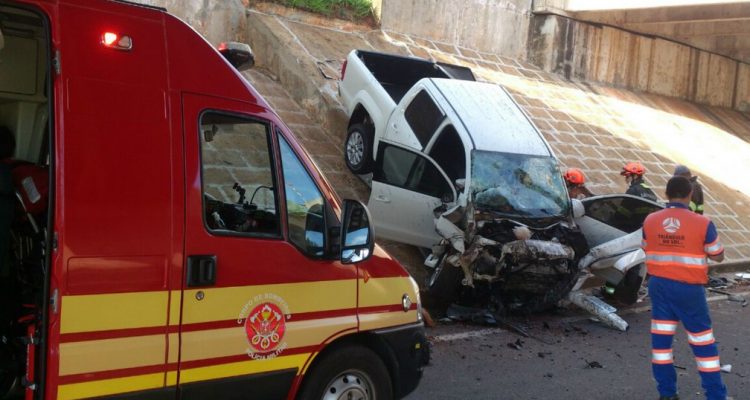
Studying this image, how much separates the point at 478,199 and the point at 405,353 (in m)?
4.32

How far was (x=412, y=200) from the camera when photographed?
9.01m

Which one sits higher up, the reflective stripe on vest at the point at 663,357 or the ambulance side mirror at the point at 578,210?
the ambulance side mirror at the point at 578,210

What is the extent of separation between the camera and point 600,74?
21.2m

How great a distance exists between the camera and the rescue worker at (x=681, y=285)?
17.4 feet

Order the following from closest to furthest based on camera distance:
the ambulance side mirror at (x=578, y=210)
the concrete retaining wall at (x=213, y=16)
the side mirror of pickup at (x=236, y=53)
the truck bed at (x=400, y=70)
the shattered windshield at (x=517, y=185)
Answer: the side mirror of pickup at (x=236, y=53) → the shattered windshield at (x=517, y=185) → the ambulance side mirror at (x=578, y=210) → the truck bed at (x=400, y=70) → the concrete retaining wall at (x=213, y=16)

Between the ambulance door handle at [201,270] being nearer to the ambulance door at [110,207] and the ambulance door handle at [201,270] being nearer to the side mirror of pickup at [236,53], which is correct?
the ambulance door at [110,207]

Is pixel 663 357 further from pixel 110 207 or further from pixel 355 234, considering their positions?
pixel 110 207

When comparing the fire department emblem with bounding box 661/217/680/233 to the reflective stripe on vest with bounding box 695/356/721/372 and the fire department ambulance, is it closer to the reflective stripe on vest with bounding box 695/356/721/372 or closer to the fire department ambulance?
the reflective stripe on vest with bounding box 695/356/721/372

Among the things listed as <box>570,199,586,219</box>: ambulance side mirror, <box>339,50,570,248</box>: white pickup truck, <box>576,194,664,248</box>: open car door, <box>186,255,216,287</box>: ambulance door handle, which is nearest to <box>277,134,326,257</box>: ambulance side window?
<box>186,255,216,287</box>: ambulance door handle

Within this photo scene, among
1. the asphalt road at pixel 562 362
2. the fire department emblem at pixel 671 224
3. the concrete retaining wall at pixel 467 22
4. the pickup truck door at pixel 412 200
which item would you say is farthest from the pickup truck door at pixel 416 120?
the concrete retaining wall at pixel 467 22

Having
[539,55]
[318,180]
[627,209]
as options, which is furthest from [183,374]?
[539,55]

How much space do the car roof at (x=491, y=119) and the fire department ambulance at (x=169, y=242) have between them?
196 inches

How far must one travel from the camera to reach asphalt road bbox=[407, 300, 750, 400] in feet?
19.4

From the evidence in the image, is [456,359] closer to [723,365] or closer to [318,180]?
[723,365]
